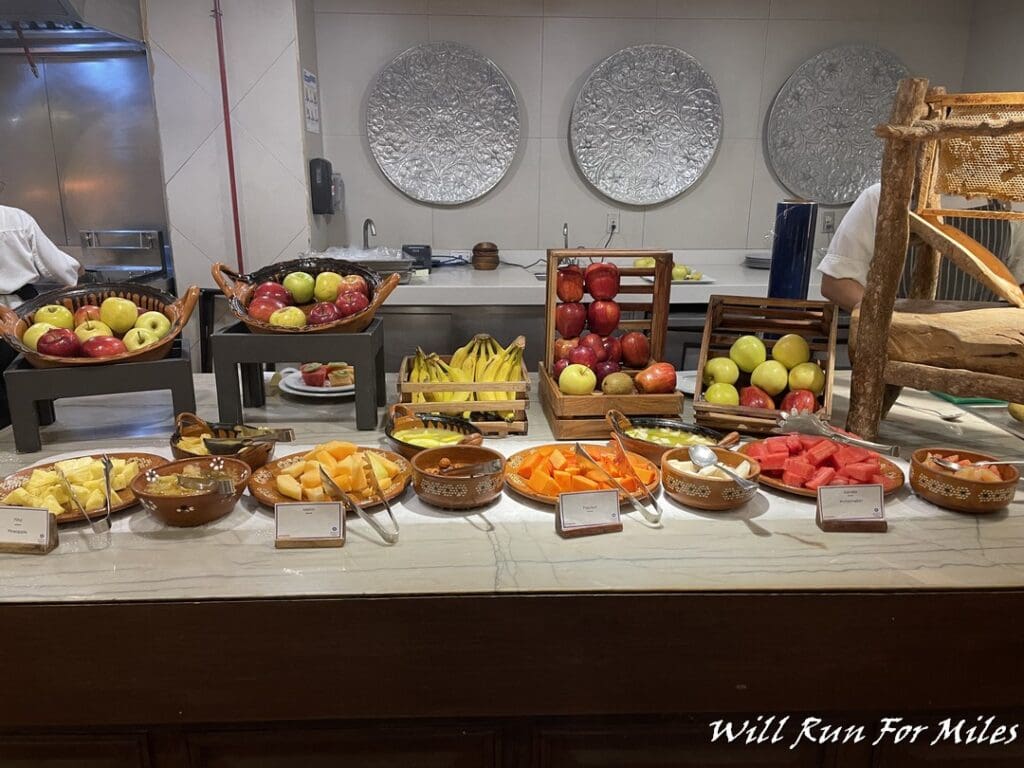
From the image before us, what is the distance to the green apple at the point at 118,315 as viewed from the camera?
177 centimetres

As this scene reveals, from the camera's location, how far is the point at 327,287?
188 centimetres

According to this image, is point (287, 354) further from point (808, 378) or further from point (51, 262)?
point (51, 262)

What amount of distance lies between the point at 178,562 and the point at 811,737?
1146 mm

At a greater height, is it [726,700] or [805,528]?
[805,528]

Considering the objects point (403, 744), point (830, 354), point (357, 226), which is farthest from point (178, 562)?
point (357, 226)

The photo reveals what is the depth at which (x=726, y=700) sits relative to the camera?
1226 mm

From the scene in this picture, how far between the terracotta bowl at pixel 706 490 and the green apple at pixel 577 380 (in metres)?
0.35

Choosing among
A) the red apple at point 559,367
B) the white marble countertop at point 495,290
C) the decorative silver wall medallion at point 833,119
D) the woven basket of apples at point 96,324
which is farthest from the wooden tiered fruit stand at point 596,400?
the decorative silver wall medallion at point 833,119

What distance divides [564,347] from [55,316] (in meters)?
1.26

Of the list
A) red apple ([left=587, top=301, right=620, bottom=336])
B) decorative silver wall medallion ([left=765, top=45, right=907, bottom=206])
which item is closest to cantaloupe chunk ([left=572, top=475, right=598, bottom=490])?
red apple ([left=587, top=301, right=620, bottom=336])

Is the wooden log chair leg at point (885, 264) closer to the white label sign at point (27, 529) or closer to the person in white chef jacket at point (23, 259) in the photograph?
the white label sign at point (27, 529)

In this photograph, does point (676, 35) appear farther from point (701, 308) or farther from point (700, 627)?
point (700, 627)

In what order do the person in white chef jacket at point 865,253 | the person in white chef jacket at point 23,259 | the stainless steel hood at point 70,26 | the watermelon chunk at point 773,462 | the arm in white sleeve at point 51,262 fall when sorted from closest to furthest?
1. the watermelon chunk at point 773,462
2. the person in white chef jacket at point 865,253
3. the stainless steel hood at point 70,26
4. the person in white chef jacket at point 23,259
5. the arm in white sleeve at point 51,262

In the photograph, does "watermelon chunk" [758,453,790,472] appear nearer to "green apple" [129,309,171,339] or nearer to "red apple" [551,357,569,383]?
"red apple" [551,357,569,383]
